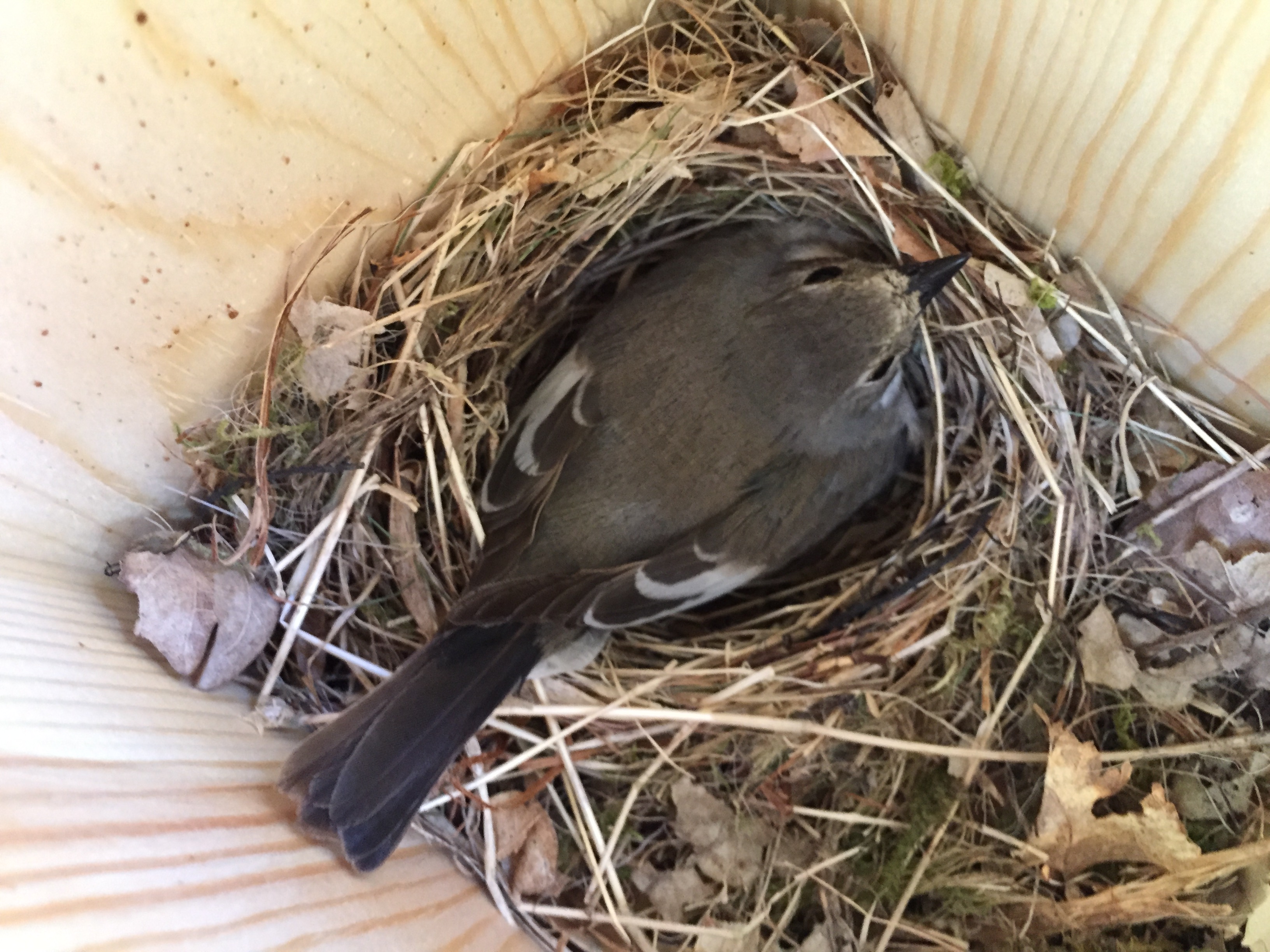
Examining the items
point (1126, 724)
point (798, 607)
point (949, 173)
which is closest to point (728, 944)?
point (798, 607)

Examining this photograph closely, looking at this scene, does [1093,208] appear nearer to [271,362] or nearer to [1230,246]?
[1230,246]

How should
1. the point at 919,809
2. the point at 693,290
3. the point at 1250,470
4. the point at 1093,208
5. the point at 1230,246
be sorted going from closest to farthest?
1. the point at 1230,246
2. the point at 1093,208
3. the point at 1250,470
4. the point at 919,809
5. the point at 693,290

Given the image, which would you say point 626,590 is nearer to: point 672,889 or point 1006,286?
point 672,889

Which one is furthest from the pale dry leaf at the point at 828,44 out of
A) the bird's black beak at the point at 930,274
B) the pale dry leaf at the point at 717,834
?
the pale dry leaf at the point at 717,834

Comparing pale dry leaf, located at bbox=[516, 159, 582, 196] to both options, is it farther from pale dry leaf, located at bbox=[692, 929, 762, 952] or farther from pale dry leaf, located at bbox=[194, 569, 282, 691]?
pale dry leaf, located at bbox=[692, 929, 762, 952]

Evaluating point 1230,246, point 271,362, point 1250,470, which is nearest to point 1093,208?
point 1230,246
